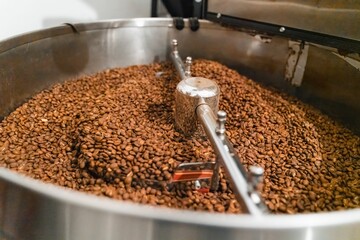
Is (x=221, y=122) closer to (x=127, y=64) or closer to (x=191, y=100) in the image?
(x=191, y=100)

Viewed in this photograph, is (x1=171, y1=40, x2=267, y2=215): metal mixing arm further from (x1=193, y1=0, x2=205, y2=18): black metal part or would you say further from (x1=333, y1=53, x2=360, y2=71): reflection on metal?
(x1=333, y1=53, x2=360, y2=71): reflection on metal

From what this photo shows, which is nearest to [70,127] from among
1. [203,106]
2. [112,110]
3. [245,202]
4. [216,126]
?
[112,110]

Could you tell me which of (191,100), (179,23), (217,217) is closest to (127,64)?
(179,23)

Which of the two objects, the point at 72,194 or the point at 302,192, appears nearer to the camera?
the point at 72,194

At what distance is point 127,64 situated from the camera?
6.26ft

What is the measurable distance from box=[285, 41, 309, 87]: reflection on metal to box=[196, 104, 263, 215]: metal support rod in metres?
0.83

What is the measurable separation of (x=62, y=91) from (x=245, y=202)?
1180mm

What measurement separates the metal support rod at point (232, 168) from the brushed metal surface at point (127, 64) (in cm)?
6

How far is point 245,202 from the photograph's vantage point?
0.72 m

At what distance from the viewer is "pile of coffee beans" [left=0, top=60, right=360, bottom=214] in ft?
3.36

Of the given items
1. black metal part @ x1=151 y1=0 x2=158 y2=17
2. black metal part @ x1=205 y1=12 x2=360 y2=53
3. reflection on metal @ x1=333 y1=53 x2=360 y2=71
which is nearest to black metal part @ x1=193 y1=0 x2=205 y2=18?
black metal part @ x1=205 y1=12 x2=360 y2=53

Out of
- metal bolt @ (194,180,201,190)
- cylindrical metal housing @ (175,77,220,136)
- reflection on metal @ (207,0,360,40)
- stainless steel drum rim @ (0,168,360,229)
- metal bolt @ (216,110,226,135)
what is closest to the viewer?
stainless steel drum rim @ (0,168,360,229)

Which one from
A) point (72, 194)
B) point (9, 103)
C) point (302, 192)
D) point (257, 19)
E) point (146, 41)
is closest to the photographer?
point (72, 194)

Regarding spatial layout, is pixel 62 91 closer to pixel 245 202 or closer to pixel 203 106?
pixel 203 106
